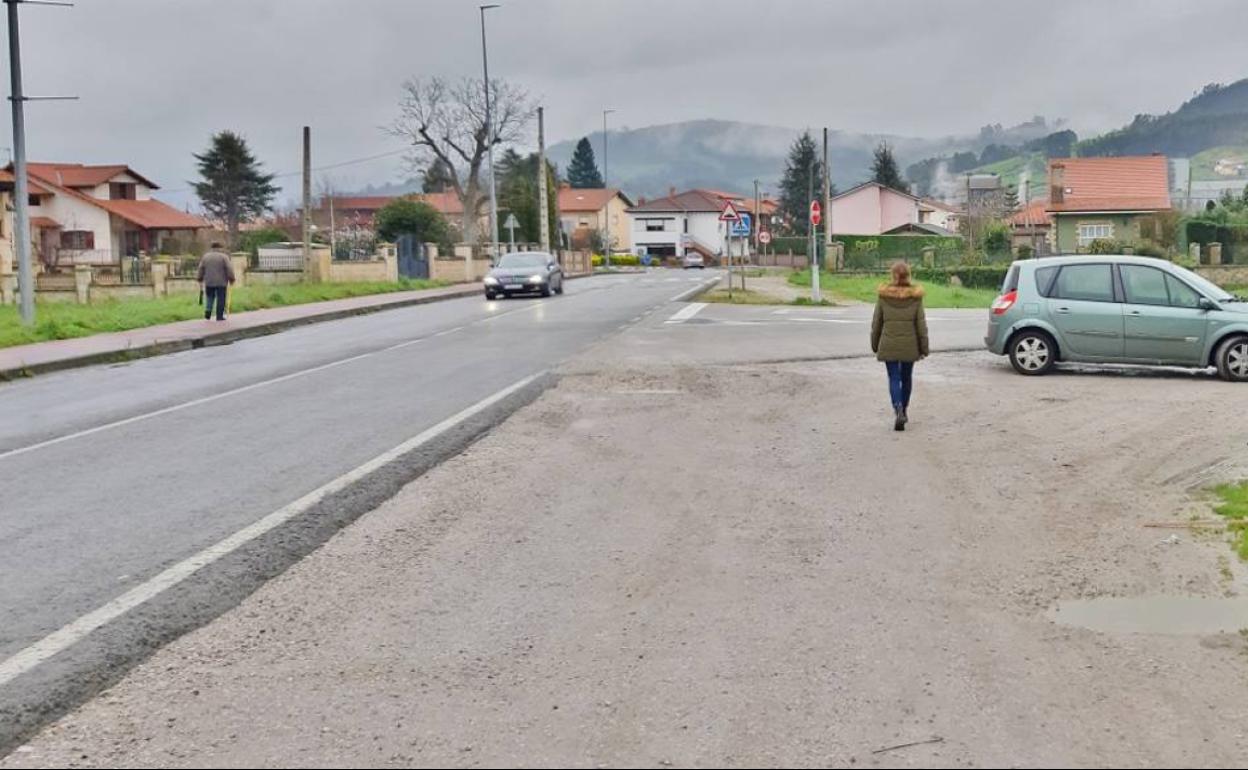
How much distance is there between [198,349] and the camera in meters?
23.0

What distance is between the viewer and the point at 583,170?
168750 millimetres

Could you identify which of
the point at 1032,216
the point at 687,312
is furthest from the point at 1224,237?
the point at 1032,216

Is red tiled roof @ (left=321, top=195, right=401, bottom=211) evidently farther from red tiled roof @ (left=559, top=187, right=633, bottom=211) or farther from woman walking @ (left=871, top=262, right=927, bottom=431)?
woman walking @ (left=871, top=262, right=927, bottom=431)

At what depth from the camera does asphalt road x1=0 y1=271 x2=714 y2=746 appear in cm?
577

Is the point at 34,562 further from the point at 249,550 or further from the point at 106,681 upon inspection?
the point at 106,681

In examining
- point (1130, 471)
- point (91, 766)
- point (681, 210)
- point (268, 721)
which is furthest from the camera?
point (681, 210)

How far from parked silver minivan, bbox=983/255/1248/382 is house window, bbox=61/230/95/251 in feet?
217

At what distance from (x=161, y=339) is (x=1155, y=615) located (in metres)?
20.5

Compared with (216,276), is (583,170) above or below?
above

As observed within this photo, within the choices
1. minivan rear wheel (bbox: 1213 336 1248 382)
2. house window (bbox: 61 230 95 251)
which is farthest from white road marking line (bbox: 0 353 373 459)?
house window (bbox: 61 230 95 251)

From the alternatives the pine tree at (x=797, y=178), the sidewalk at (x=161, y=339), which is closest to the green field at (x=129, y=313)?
the sidewalk at (x=161, y=339)

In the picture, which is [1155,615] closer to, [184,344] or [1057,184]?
[184,344]

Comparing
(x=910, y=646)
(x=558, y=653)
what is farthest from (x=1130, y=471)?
(x=558, y=653)

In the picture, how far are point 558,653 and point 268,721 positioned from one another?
1249 millimetres
